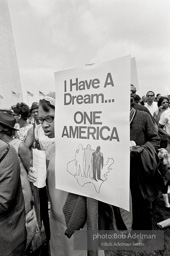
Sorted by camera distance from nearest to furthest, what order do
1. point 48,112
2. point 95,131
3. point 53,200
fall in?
1. point 95,131
2. point 48,112
3. point 53,200

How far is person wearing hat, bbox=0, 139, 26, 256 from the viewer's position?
1438mm

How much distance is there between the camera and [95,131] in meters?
1.24

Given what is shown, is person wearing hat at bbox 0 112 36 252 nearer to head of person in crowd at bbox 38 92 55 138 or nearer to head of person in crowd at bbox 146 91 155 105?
head of person in crowd at bbox 38 92 55 138

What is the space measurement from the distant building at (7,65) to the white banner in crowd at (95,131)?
25.2 meters

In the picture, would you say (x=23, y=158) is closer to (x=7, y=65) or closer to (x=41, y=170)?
(x=41, y=170)

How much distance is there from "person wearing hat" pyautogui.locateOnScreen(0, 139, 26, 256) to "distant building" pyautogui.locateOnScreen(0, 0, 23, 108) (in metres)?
25.0

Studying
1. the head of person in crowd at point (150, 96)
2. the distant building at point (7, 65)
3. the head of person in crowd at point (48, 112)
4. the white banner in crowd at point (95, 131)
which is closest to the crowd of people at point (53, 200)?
the head of person in crowd at point (48, 112)

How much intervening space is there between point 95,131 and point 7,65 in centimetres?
2861

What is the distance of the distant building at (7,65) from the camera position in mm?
26297

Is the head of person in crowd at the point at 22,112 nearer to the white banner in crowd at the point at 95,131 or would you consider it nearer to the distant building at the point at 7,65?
the white banner in crowd at the point at 95,131

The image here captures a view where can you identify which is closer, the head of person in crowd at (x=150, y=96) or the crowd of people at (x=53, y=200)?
the crowd of people at (x=53, y=200)

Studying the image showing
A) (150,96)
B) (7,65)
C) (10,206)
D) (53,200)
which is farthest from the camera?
(7,65)

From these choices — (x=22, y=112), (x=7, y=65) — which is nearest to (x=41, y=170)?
(x=22, y=112)

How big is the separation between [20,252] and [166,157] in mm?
1679
